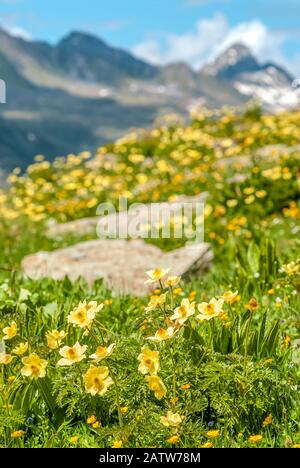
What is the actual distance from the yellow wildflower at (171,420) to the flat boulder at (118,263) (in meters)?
3.46

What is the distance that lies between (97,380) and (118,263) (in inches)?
170

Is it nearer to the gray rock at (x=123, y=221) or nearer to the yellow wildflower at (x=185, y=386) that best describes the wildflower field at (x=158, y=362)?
the yellow wildflower at (x=185, y=386)

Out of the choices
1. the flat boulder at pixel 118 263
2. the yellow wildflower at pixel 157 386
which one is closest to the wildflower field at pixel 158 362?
the yellow wildflower at pixel 157 386

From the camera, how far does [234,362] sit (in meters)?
3.37

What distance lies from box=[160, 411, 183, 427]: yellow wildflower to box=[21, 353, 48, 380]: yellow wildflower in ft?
1.99

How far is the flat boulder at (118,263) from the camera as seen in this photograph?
6.83 m

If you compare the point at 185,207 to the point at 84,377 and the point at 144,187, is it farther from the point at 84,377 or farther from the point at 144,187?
the point at 84,377

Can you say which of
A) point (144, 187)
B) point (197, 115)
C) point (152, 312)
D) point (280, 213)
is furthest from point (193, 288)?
point (197, 115)

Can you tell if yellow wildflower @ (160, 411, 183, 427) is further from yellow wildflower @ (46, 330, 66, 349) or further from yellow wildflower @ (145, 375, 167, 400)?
yellow wildflower @ (46, 330, 66, 349)

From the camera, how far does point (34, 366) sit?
3068mm

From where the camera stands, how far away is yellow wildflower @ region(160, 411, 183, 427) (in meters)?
2.95

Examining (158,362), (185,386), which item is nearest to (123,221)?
(185,386)
